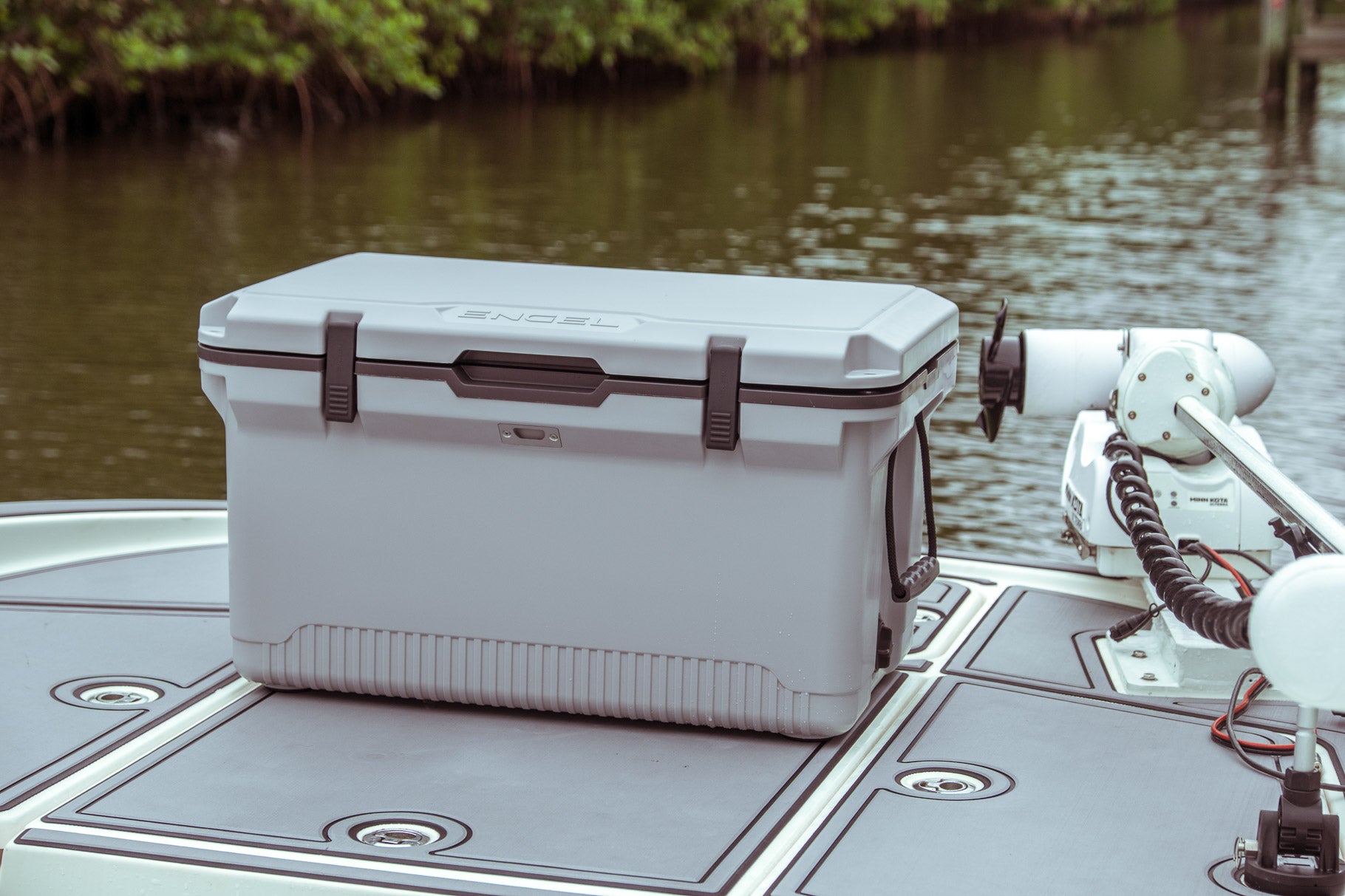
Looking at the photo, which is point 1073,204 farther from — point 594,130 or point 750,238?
point 594,130

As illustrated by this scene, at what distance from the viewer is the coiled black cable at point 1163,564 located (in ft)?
5.59

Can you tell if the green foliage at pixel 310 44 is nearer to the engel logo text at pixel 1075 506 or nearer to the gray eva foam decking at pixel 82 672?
the gray eva foam decking at pixel 82 672

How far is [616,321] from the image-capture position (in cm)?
206

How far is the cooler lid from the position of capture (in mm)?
1980

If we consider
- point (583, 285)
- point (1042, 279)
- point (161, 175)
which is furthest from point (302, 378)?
point (161, 175)

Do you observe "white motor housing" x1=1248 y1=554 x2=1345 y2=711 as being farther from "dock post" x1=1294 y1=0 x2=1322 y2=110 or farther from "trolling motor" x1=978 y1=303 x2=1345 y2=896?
"dock post" x1=1294 y1=0 x2=1322 y2=110

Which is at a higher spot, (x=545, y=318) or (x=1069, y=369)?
(x=545, y=318)

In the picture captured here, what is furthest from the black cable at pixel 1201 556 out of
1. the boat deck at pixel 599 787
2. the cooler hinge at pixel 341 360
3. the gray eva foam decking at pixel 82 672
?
the gray eva foam decking at pixel 82 672

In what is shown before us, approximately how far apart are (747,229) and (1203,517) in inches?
390

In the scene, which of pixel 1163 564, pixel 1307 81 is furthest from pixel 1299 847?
pixel 1307 81

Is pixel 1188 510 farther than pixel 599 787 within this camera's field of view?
Yes

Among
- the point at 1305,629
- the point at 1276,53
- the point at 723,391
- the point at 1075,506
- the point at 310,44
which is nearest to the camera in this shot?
the point at 1305,629

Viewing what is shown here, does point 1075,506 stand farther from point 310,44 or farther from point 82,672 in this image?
point 310,44

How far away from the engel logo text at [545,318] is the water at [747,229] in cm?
422
